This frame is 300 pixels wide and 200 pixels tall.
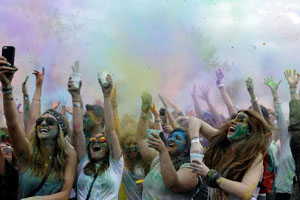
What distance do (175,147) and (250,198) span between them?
111 cm

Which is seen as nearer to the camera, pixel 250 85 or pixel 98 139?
pixel 98 139

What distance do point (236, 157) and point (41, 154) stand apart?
1927 millimetres

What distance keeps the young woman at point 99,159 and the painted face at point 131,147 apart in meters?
0.77

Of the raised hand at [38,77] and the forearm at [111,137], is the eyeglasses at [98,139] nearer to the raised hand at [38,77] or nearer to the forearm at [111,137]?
the forearm at [111,137]

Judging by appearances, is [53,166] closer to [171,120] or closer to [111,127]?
[111,127]

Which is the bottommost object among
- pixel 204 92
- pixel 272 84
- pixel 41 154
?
pixel 41 154

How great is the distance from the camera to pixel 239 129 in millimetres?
3752

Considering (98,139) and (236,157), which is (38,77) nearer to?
(98,139)

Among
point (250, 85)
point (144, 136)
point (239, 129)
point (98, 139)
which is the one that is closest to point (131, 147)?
point (144, 136)

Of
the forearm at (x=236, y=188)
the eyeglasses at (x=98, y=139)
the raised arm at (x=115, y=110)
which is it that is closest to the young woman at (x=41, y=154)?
the eyeglasses at (x=98, y=139)

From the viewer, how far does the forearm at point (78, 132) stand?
464cm

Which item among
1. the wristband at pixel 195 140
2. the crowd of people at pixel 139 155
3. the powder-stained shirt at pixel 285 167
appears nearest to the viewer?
A: the crowd of people at pixel 139 155

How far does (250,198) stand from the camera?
3408 millimetres

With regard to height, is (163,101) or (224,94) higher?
(224,94)
